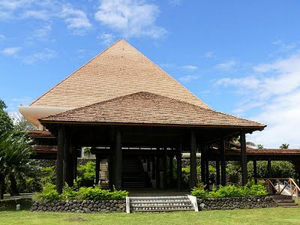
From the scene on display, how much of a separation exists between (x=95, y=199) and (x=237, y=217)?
5.01 meters

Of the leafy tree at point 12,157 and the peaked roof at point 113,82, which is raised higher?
the peaked roof at point 113,82

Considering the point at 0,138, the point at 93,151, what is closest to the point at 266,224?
the point at 0,138

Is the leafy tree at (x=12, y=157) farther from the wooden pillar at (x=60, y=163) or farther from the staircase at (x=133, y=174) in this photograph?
the staircase at (x=133, y=174)

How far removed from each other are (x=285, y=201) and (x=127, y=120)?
25.0 feet

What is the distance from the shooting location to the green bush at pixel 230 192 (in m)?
13.5

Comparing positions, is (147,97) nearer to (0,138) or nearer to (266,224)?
(0,138)

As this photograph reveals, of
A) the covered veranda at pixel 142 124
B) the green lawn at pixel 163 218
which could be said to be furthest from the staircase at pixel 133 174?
the green lawn at pixel 163 218

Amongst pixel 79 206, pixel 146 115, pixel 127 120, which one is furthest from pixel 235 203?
pixel 79 206

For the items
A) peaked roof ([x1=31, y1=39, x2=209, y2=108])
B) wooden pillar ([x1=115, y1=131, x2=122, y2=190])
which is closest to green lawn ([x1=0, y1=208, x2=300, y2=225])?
wooden pillar ([x1=115, y1=131, x2=122, y2=190])

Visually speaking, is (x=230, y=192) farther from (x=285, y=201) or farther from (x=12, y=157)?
(x=12, y=157)

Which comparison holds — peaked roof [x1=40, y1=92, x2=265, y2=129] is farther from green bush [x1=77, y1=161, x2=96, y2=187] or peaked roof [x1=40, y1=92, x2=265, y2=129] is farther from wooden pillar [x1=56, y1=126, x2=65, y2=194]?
green bush [x1=77, y1=161, x2=96, y2=187]

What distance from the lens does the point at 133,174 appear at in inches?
940

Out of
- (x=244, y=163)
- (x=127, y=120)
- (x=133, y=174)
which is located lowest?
(x=133, y=174)

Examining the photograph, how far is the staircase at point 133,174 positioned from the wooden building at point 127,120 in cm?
7
